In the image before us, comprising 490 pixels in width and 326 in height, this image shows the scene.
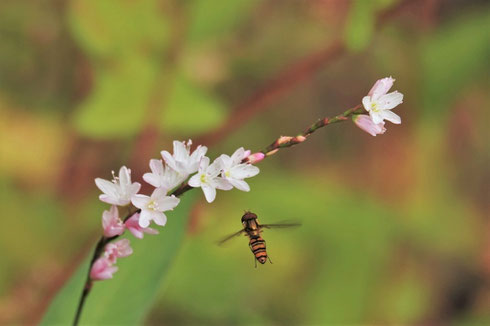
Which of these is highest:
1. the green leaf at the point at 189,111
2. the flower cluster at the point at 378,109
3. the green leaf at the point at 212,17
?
the green leaf at the point at 212,17

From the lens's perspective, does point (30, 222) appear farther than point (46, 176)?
No

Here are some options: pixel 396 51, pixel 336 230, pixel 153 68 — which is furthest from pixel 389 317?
pixel 153 68

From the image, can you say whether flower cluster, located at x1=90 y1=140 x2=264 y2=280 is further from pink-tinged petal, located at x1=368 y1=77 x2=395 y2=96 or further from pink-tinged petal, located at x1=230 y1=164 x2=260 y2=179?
pink-tinged petal, located at x1=368 y1=77 x2=395 y2=96

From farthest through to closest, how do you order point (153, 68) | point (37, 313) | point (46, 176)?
point (46, 176) < point (153, 68) < point (37, 313)

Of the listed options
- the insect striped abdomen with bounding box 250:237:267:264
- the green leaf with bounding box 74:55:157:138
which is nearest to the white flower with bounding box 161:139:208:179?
the insect striped abdomen with bounding box 250:237:267:264

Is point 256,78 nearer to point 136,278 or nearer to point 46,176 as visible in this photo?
point 46,176

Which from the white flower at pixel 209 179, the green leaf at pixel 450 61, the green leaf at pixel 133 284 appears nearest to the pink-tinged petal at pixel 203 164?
the white flower at pixel 209 179

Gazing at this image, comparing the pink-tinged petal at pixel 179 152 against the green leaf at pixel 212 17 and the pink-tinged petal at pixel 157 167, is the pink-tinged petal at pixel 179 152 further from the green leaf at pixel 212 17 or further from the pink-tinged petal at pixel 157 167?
the green leaf at pixel 212 17
